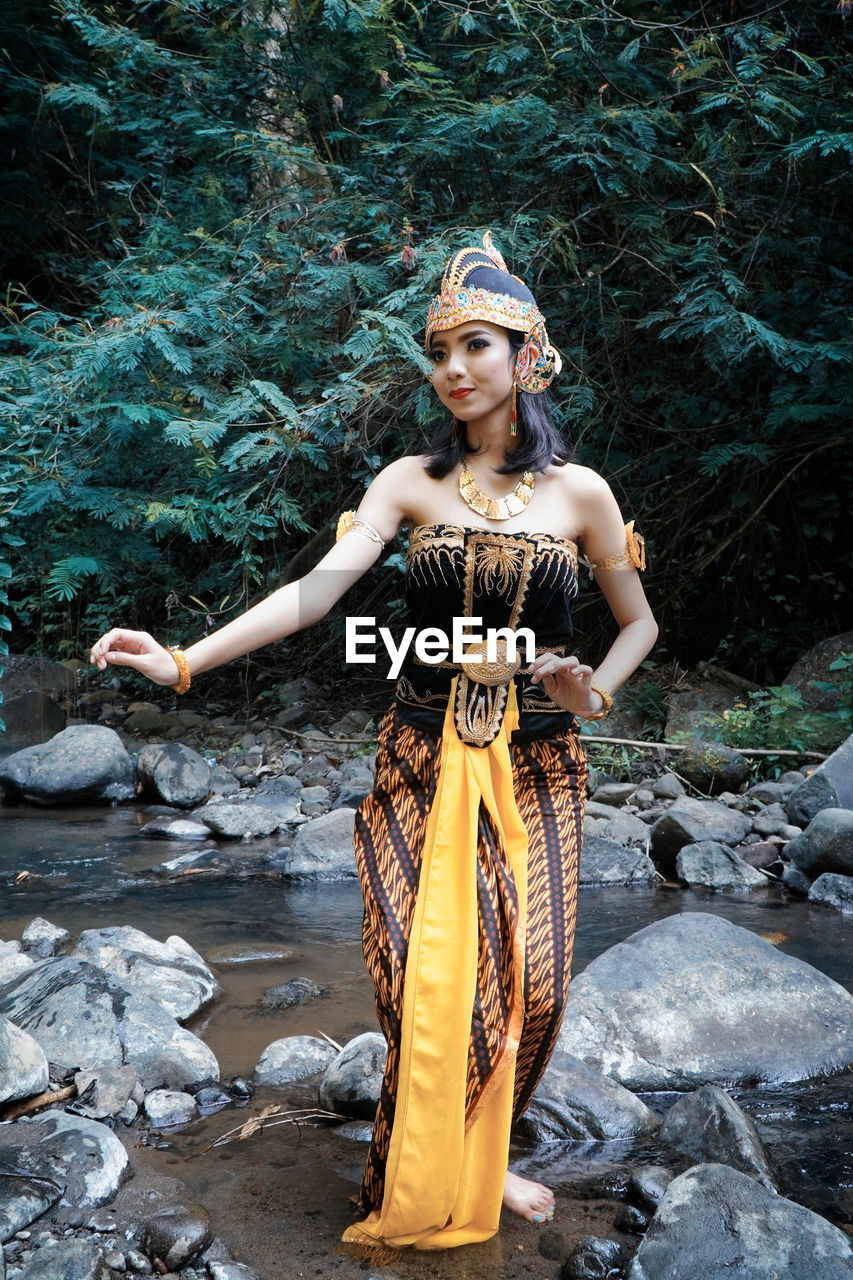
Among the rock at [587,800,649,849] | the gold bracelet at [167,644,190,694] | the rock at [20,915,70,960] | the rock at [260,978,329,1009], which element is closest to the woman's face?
the gold bracelet at [167,644,190,694]

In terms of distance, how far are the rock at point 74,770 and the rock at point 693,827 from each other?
133 inches

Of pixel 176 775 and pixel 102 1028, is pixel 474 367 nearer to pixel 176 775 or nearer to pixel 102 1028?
pixel 102 1028

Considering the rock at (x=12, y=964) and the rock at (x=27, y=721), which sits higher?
the rock at (x=27, y=721)

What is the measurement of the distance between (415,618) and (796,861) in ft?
10.8

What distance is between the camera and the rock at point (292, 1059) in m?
3.28

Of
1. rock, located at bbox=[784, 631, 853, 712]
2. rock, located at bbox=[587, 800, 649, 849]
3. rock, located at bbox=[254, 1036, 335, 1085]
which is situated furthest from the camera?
rock, located at bbox=[784, 631, 853, 712]

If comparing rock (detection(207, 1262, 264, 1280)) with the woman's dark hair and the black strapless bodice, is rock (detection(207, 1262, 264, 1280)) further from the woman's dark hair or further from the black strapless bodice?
the woman's dark hair

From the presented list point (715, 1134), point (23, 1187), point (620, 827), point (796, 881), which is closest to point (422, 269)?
point (620, 827)

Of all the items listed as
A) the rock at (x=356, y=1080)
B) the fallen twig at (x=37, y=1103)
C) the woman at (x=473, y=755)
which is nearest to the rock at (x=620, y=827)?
the rock at (x=356, y=1080)

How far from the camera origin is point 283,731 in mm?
8453

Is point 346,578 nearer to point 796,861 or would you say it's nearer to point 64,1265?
point 64,1265

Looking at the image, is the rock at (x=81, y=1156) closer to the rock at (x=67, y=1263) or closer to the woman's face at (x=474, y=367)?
the rock at (x=67, y=1263)

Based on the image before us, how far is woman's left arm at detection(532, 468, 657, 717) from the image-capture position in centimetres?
260

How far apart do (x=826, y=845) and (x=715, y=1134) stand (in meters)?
2.65
